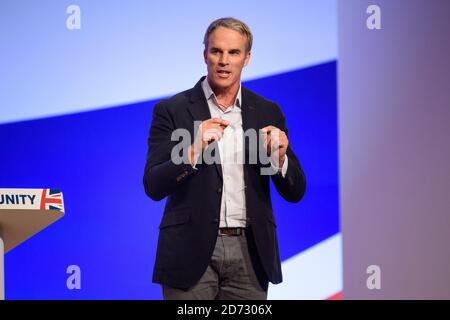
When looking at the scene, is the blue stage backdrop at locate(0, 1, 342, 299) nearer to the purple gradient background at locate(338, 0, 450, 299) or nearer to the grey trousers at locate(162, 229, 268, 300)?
the purple gradient background at locate(338, 0, 450, 299)

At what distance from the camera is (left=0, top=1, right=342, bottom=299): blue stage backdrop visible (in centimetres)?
417

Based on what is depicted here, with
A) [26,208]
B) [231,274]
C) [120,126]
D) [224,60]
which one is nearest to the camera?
[26,208]

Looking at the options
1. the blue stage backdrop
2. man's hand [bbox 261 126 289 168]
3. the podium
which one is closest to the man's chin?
man's hand [bbox 261 126 289 168]

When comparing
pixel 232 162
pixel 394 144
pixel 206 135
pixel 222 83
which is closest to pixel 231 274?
pixel 232 162

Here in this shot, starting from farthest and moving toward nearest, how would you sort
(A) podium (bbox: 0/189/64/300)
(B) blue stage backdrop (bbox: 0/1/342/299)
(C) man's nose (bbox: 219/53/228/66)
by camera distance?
(B) blue stage backdrop (bbox: 0/1/342/299) → (C) man's nose (bbox: 219/53/228/66) → (A) podium (bbox: 0/189/64/300)

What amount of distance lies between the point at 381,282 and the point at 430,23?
4.79 feet

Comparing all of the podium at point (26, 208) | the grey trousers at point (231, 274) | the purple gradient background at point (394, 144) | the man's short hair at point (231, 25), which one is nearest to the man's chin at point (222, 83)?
the man's short hair at point (231, 25)

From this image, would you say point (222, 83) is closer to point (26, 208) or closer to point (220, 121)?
point (220, 121)

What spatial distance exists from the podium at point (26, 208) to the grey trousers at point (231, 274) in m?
0.56

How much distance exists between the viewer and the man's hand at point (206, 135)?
2621 millimetres

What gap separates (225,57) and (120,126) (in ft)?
4.76

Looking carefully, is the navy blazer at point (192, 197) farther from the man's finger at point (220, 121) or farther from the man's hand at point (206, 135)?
the man's finger at point (220, 121)

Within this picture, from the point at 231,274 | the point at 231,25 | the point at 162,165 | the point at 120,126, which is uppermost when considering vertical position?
the point at 231,25

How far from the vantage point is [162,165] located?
269 centimetres
